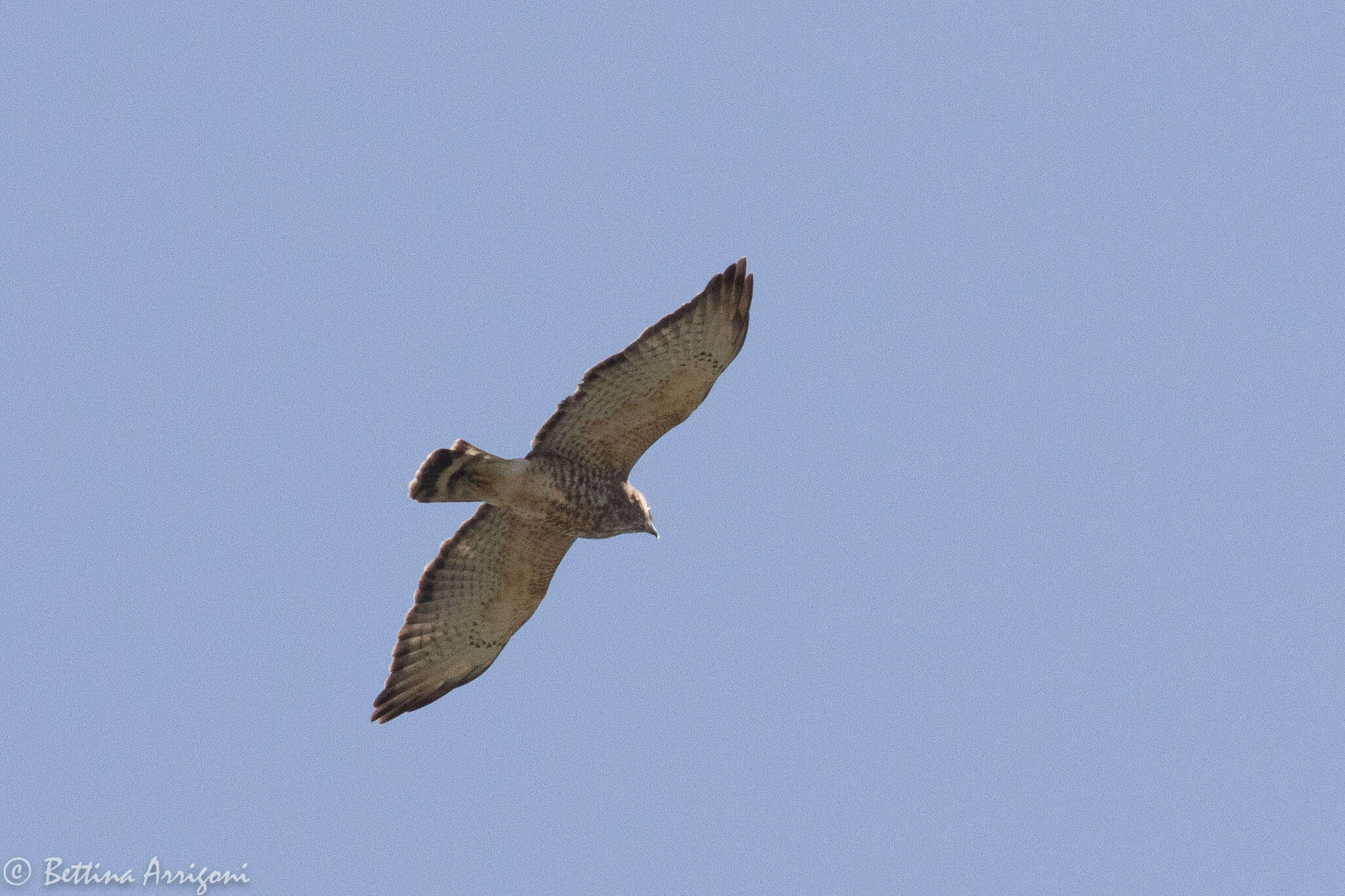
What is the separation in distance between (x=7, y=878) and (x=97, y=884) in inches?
27.2

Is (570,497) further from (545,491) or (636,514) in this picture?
(636,514)

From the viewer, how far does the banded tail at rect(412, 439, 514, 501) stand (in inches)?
412

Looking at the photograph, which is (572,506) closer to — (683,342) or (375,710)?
(683,342)

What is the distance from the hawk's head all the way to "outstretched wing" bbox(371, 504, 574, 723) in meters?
0.62

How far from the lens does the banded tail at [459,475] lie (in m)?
10.5

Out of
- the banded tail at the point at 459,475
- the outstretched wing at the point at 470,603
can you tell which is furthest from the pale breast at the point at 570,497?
the outstretched wing at the point at 470,603

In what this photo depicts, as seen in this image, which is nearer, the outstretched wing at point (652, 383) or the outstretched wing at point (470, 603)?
the outstretched wing at point (652, 383)

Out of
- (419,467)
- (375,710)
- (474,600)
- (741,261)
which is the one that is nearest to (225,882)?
(375,710)

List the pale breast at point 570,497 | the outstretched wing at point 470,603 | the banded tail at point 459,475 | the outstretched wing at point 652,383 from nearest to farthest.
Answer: the outstretched wing at point 652,383, the banded tail at point 459,475, the pale breast at point 570,497, the outstretched wing at point 470,603

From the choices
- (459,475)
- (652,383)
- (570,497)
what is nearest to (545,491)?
(570,497)

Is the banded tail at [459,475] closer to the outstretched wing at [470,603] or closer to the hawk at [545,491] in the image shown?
the hawk at [545,491]

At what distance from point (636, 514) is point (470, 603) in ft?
5.82

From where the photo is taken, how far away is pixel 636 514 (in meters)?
10.9

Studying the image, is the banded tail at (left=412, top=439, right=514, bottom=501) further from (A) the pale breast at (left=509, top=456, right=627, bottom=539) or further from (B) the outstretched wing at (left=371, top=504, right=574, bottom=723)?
(B) the outstretched wing at (left=371, top=504, right=574, bottom=723)
